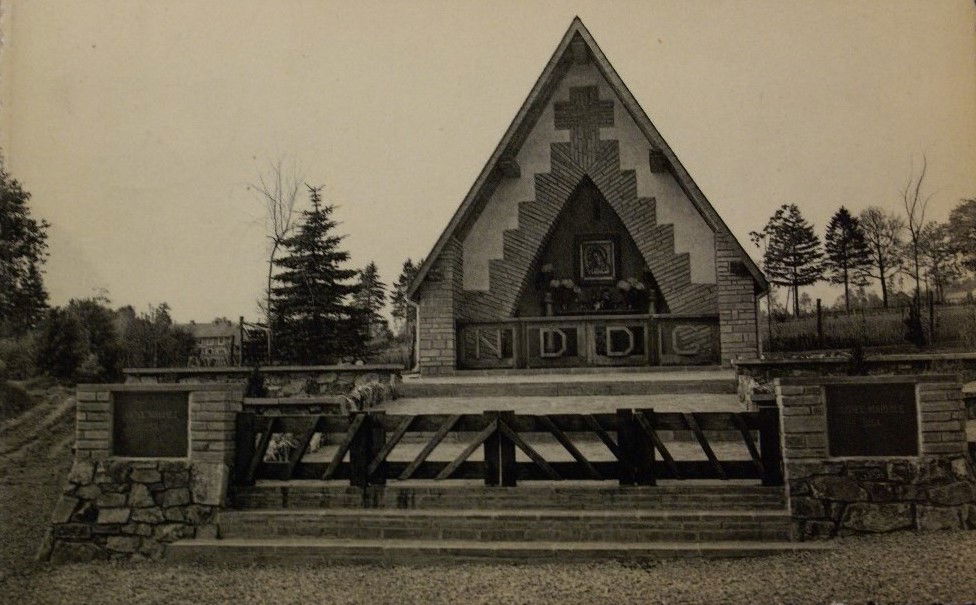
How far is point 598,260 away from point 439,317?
3630 mm

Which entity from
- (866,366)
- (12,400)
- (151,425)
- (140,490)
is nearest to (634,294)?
(866,366)

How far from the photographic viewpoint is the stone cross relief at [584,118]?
1264 centimetres

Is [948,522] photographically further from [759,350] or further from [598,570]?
[759,350]

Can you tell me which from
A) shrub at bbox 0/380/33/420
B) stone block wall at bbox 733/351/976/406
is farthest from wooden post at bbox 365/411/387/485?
shrub at bbox 0/380/33/420

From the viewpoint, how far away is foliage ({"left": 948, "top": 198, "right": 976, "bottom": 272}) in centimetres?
778

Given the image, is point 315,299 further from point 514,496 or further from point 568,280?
point 514,496

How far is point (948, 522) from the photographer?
17.8 feet

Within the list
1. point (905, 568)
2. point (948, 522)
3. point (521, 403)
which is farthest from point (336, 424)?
point (948, 522)

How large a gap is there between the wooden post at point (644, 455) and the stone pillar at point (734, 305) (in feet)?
19.4

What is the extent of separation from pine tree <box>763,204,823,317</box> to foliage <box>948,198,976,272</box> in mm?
9331

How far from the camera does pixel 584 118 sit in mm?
12727

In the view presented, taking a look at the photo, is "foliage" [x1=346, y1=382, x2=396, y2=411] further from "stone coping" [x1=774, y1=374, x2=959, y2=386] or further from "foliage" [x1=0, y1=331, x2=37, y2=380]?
"stone coping" [x1=774, y1=374, x2=959, y2=386]

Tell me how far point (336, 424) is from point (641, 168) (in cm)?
824

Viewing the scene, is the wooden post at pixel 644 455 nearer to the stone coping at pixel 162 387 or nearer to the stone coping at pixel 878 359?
the stone coping at pixel 878 359
